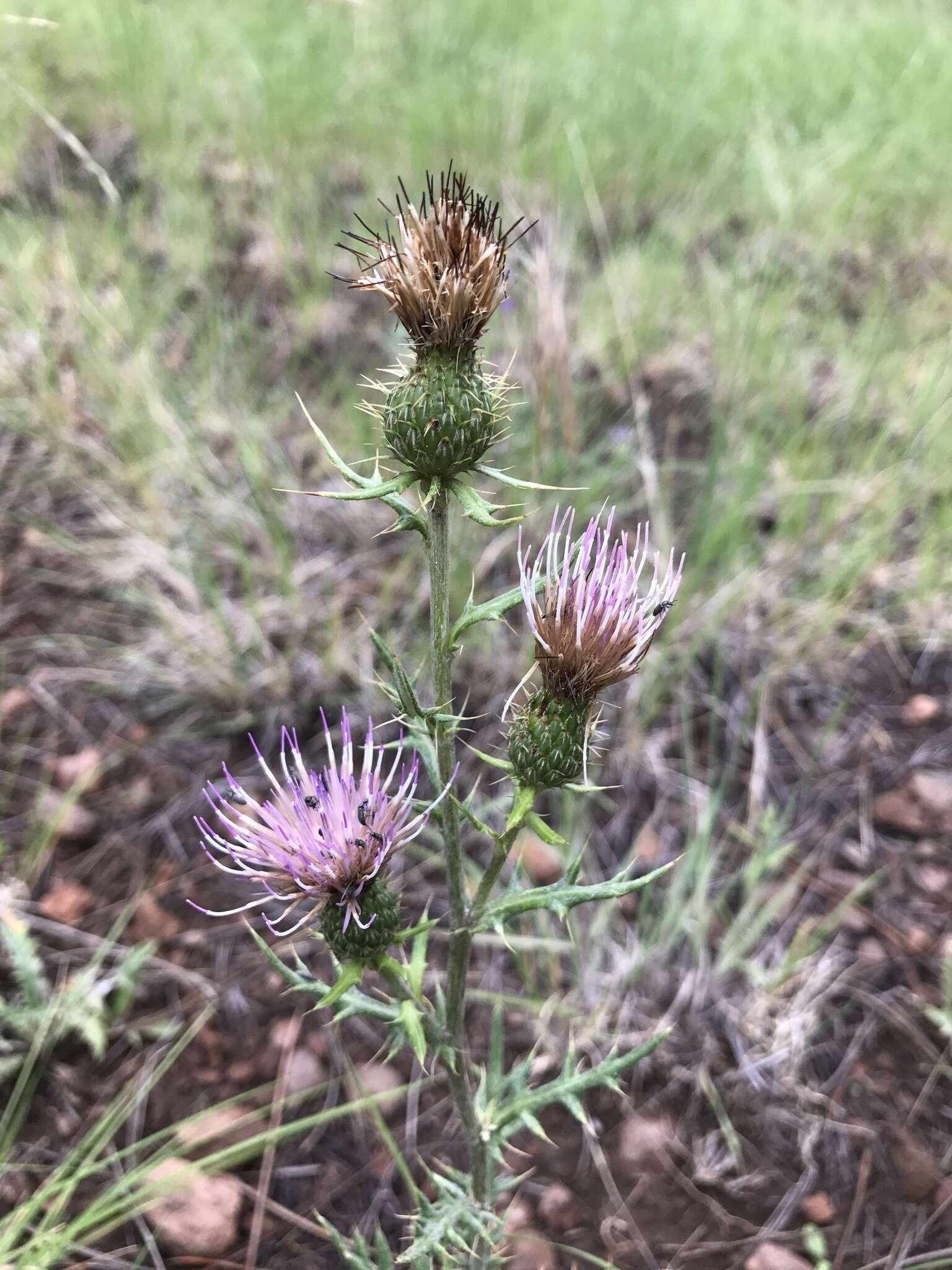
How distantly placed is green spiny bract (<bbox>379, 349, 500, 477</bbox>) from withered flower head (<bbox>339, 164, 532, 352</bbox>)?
35 millimetres

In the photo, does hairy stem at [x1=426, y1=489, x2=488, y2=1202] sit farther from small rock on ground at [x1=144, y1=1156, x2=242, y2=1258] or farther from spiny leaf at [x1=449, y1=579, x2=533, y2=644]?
small rock on ground at [x1=144, y1=1156, x2=242, y2=1258]

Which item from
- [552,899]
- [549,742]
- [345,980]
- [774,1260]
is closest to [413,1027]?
[345,980]

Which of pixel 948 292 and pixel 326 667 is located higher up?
pixel 948 292

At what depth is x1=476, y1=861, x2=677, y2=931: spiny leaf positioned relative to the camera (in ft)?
3.97

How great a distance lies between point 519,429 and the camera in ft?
10.7

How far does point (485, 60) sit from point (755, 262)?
2.60 m

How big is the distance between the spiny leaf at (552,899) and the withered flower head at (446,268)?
788 mm

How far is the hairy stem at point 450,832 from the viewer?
3.89ft

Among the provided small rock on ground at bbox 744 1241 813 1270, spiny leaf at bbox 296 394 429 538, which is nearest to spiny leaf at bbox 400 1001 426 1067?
spiny leaf at bbox 296 394 429 538

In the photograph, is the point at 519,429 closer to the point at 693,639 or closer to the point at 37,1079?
the point at 693,639

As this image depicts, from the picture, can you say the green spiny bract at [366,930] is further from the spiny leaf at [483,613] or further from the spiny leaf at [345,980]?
the spiny leaf at [483,613]

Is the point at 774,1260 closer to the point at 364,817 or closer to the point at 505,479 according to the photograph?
the point at 364,817

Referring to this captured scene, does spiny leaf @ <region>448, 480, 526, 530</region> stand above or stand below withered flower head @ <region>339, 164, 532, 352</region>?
below

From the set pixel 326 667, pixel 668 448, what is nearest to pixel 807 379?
pixel 668 448
